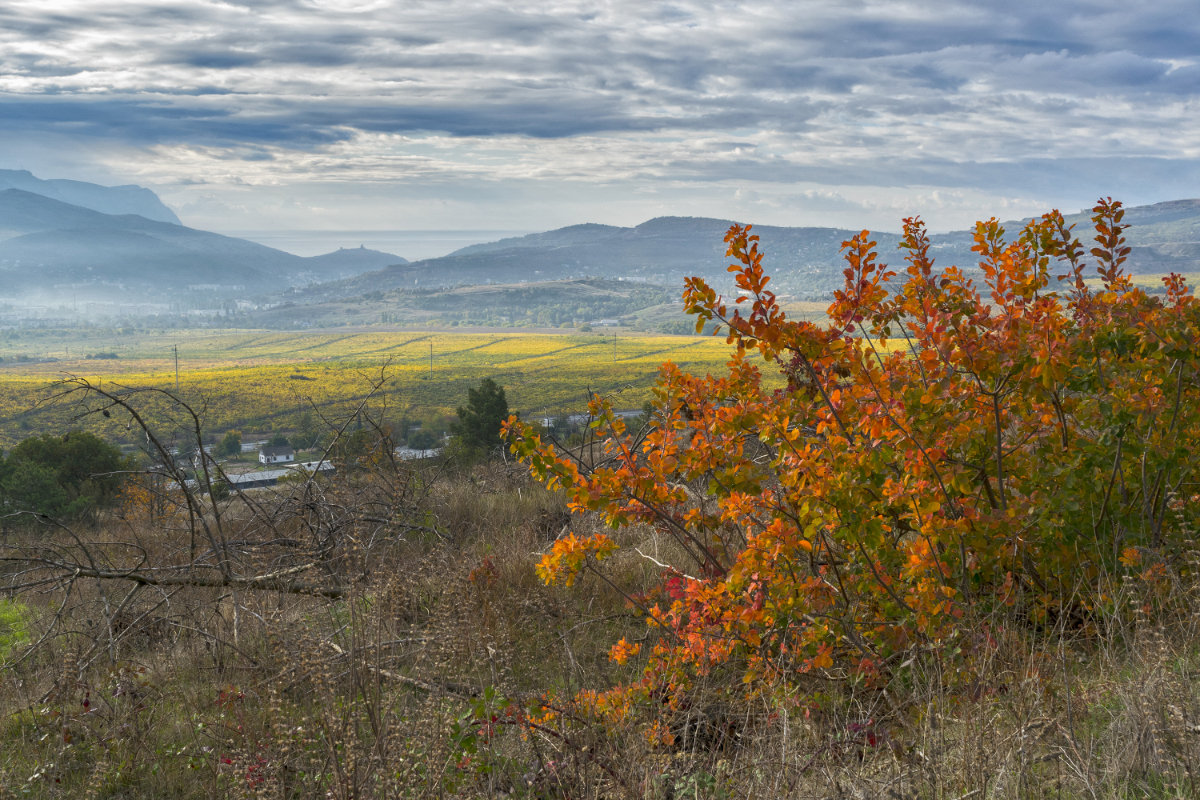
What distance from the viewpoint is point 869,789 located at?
8.00 feet

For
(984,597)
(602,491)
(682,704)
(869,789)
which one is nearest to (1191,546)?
(984,597)

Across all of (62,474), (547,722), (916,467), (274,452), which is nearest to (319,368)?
(274,452)

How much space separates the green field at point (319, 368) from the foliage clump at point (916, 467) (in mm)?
4695

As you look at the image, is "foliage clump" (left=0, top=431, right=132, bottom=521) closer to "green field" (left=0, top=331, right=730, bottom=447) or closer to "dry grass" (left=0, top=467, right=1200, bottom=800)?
"green field" (left=0, top=331, right=730, bottom=447)

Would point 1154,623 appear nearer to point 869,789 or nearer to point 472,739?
point 869,789

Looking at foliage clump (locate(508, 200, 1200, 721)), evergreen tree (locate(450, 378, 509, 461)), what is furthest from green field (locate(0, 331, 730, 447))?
foliage clump (locate(508, 200, 1200, 721))

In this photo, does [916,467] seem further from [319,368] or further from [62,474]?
[319,368]

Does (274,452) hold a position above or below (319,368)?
above

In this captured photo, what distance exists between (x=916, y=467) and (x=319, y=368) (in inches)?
3364

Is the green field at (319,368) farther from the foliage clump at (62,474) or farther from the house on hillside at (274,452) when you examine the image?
the house on hillside at (274,452)

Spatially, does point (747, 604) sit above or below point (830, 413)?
below

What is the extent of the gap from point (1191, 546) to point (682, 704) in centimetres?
239

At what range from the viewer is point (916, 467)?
3016 mm

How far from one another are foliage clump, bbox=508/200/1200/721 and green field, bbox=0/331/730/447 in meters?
4.70
